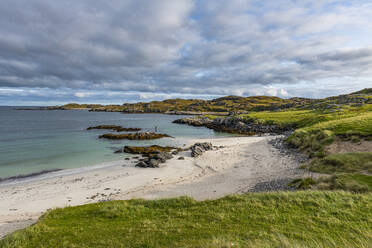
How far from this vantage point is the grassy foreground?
21.7 feet

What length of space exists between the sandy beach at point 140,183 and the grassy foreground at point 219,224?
230 inches

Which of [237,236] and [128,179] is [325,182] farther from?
[128,179]

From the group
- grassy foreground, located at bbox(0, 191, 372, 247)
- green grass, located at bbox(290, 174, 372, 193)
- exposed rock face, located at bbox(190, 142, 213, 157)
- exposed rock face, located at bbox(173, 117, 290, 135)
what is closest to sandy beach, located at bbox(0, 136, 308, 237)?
green grass, located at bbox(290, 174, 372, 193)

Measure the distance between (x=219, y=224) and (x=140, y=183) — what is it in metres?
14.8

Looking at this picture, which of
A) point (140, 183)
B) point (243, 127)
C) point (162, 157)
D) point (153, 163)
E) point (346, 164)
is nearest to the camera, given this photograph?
point (346, 164)

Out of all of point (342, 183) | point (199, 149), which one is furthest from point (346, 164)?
point (199, 149)

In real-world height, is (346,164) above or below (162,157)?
above

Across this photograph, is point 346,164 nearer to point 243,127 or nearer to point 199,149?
point 199,149

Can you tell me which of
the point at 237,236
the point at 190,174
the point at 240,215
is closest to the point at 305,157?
the point at 190,174

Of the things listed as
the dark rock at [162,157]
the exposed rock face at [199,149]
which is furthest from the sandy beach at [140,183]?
the exposed rock face at [199,149]

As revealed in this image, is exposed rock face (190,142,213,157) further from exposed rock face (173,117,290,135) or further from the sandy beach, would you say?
exposed rock face (173,117,290,135)

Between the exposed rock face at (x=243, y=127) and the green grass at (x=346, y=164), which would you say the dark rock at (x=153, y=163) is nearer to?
the green grass at (x=346, y=164)

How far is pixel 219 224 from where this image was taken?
7.93 metres

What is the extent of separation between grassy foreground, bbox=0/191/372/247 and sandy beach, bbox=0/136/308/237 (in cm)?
583
